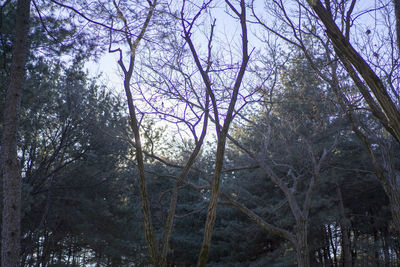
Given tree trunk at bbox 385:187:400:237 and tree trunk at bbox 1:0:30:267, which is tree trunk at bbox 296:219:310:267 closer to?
tree trunk at bbox 385:187:400:237

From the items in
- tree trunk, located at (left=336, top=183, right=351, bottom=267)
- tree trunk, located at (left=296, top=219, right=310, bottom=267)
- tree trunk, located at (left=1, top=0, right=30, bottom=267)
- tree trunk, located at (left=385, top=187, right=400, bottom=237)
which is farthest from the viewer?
tree trunk, located at (left=336, top=183, right=351, bottom=267)

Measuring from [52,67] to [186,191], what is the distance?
11177 mm

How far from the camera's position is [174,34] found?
19.0ft

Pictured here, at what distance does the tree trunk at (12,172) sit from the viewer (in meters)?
5.31

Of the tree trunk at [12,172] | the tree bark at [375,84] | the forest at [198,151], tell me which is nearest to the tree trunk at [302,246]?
the forest at [198,151]

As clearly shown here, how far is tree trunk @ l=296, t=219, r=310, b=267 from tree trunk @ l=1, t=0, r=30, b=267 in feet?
19.3

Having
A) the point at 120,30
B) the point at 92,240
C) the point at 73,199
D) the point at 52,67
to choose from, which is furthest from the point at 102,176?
the point at 120,30

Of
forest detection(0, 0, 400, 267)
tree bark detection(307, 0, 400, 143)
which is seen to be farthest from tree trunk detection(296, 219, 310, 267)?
tree bark detection(307, 0, 400, 143)

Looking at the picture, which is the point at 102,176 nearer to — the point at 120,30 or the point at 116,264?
the point at 116,264

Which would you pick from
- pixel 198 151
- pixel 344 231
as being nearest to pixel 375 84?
pixel 198 151

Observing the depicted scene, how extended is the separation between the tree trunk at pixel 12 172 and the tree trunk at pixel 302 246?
19.3 ft

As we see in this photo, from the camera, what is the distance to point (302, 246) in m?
8.79

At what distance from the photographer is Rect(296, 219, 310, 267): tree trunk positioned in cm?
869

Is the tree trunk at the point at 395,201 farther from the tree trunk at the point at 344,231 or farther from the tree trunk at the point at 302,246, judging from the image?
the tree trunk at the point at 344,231
